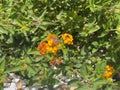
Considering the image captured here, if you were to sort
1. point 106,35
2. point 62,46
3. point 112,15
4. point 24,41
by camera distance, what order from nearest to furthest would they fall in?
point 62,46, point 112,15, point 106,35, point 24,41

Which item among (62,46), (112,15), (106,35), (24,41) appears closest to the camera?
(62,46)

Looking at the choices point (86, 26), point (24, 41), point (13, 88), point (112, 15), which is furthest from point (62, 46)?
point (13, 88)

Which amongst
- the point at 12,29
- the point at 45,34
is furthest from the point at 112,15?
the point at 12,29

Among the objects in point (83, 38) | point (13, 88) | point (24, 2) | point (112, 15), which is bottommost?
point (13, 88)

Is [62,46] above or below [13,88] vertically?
above

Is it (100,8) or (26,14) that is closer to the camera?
(100,8)

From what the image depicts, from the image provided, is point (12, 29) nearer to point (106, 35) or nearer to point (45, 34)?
point (45, 34)

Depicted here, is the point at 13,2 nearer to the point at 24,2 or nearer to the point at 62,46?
the point at 24,2
